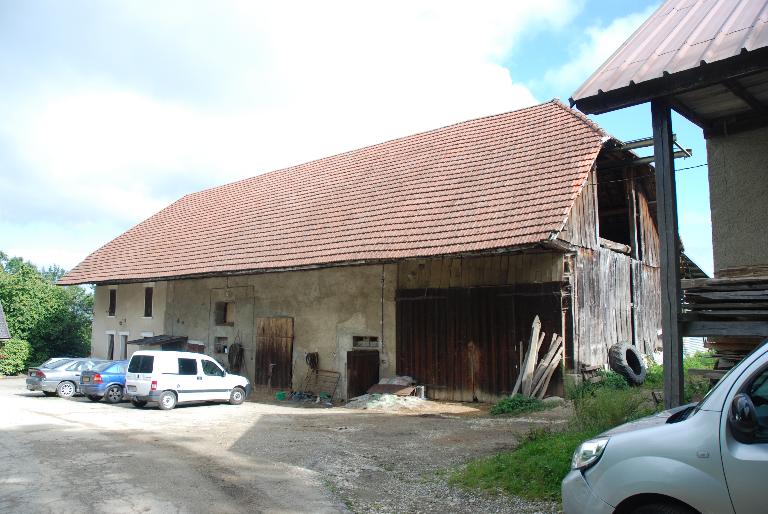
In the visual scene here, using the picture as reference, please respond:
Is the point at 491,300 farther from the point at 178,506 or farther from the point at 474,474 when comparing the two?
the point at 178,506

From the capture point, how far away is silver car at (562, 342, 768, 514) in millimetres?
3508

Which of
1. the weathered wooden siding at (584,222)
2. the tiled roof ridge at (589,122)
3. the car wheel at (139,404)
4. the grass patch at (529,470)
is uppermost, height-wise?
the tiled roof ridge at (589,122)

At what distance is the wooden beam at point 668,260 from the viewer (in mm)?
6625

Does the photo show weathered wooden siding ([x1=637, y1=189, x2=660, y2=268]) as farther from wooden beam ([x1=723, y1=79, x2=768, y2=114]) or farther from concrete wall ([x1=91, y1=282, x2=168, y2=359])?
concrete wall ([x1=91, y1=282, x2=168, y2=359])

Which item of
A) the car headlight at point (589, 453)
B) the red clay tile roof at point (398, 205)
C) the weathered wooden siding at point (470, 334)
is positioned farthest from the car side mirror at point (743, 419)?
the weathered wooden siding at point (470, 334)

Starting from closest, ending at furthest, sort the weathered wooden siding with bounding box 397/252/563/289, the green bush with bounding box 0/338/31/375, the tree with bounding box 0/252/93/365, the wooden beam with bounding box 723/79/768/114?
the wooden beam with bounding box 723/79/768/114, the weathered wooden siding with bounding box 397/252/563/289, the green bush with bounding box 0/338/31/375, the tree with bounding box 0/252/93/365

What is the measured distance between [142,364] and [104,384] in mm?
2639

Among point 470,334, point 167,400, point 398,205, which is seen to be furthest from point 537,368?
point 167,400

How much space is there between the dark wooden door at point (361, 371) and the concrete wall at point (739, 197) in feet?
34.9

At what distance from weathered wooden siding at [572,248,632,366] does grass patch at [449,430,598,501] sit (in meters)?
7.26

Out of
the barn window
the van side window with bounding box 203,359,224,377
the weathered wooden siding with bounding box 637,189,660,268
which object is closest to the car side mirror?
the van side window with bounding box 203,359,224,377

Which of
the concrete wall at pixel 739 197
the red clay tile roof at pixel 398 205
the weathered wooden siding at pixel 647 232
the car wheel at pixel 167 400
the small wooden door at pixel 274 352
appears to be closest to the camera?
the concrete wall at pixel 739 197

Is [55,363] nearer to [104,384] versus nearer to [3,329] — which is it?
[104,384]

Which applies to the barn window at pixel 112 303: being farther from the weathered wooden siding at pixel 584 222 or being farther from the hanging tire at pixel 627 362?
the hanging tire at pixel 627 362
